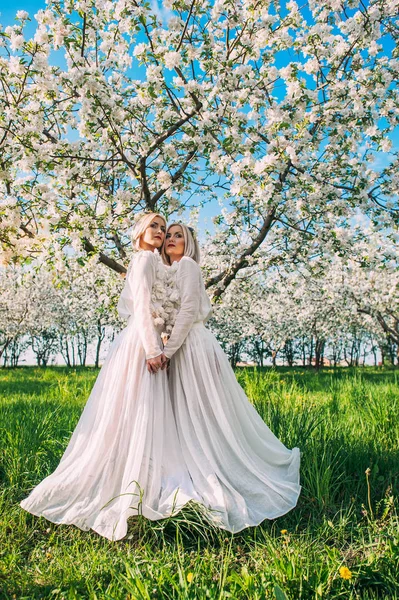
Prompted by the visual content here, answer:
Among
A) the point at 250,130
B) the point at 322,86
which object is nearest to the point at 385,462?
the point at 250,130

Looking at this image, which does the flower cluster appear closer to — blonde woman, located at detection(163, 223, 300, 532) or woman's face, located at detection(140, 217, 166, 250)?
blonde woman, located at detection(163, 223, 300, 532)

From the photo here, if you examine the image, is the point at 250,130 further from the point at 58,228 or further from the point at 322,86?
the point at 58,228

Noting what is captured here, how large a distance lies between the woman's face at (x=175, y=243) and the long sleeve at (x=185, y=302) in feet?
0.85

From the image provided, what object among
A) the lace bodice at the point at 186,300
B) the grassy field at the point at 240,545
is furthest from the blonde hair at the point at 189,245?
the grassy field at the point at 240,545

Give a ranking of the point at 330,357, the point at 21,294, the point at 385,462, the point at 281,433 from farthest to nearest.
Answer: the point at 330,357 → the point at 21,294 → the point at 281,433 → the point at 385,462

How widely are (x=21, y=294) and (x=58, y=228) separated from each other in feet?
84.4

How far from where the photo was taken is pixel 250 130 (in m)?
5.37

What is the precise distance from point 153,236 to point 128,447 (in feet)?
5.20

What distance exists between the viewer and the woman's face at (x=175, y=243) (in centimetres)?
372

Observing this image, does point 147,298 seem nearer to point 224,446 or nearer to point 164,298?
point 164,298

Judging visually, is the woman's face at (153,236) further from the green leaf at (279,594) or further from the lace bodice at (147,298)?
the green leaf at (279,594)

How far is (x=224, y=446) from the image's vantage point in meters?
3.19

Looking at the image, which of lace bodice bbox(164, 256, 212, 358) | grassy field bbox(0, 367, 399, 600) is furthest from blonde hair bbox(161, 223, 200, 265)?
grassy field bbox(0, 367, 399, 600)

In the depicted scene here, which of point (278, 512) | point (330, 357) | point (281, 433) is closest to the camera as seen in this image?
point (278, 512)
